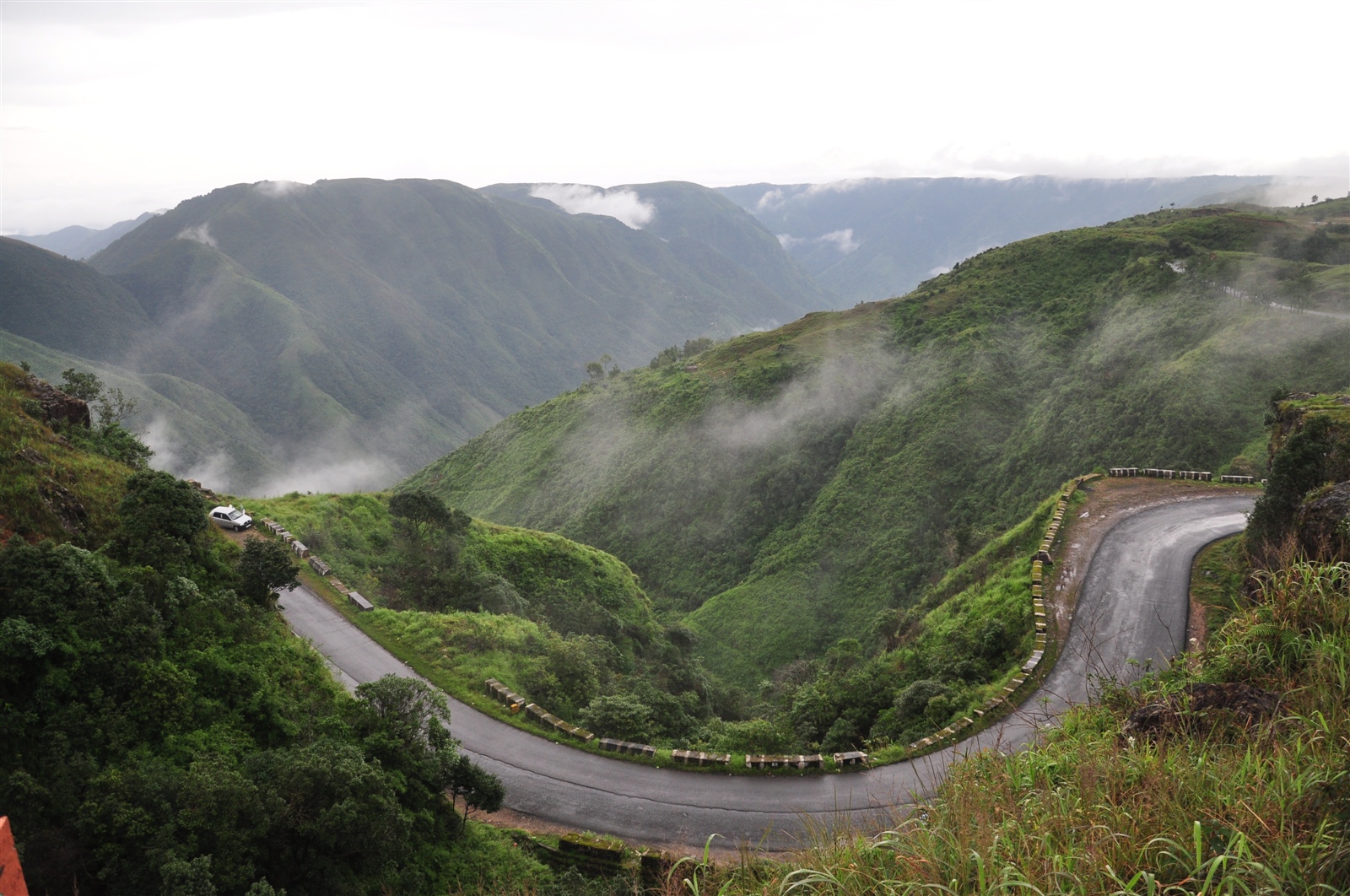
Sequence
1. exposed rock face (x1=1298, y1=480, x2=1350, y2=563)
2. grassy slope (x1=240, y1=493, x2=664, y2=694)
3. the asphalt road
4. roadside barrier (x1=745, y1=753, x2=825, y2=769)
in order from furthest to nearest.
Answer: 1. grassy slope (x1=240, y1=493, x2=664, y2=694)
2. roadside barrier (x1=745, y1=753, x2=825, y2=769)
3. the asphalt road
4. exposed rock face (x1=1298, y1=480, x2=1350, y2=563)

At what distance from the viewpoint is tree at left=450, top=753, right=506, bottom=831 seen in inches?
530

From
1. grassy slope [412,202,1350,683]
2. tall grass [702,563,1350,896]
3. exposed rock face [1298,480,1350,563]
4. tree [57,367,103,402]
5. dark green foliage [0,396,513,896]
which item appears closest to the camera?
tall grass [702,563,1350,896]

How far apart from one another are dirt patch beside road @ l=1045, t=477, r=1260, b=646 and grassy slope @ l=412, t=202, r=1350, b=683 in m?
8.97

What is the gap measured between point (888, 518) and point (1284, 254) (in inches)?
1797

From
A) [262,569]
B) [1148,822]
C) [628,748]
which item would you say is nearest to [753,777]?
[628,748]

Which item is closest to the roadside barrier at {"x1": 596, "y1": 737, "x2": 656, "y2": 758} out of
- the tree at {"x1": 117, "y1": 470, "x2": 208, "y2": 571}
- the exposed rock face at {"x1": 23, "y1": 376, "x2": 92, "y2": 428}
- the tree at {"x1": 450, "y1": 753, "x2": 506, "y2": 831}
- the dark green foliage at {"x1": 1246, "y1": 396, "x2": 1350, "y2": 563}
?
the tree at {"x1": 450, "y1": 753, "x2": 506, "y2": 831}

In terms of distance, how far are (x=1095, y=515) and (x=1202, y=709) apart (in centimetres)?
2359

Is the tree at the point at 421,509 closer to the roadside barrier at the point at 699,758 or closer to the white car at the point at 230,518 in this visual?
the white car at the point at 230,518

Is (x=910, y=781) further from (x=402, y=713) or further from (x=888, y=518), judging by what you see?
(x=888, y=518)

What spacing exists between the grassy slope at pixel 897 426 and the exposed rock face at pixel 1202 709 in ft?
109

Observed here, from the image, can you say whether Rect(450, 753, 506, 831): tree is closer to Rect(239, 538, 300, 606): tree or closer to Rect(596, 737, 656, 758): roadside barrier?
Rect(596, 737, 656, 758): roadside barrier

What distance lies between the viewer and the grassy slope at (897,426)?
4244 centimetres

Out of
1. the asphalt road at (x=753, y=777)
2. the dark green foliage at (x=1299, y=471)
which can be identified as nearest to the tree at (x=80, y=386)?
the asphalt road at (x=753, y=777)

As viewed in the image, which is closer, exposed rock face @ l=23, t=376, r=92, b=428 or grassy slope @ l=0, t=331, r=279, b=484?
exposed rock face @ l=23, t=376, r=92, b=428
